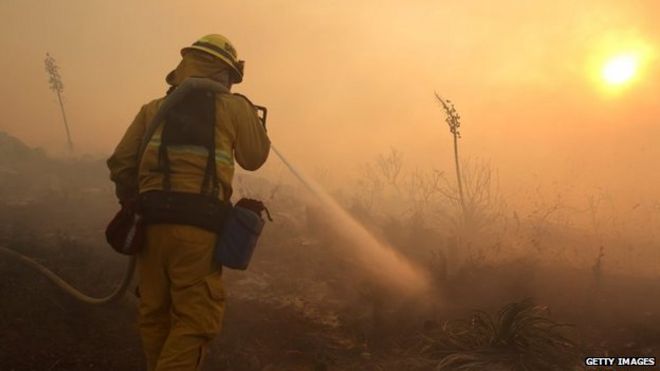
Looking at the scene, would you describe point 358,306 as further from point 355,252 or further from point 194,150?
point 194,150

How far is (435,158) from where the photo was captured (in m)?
23.9

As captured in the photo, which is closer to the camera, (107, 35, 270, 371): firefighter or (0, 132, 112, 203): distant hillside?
(107, 35, 270, 371): firefighter

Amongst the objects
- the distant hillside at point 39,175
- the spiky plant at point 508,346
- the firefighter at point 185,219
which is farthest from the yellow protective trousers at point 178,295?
the distant hillside at point 39,175

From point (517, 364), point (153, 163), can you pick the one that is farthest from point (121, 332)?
point (517, 364)

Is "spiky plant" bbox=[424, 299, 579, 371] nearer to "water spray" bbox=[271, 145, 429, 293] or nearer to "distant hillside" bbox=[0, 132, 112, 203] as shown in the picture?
"water spray" bbox=[271, 145, 429, 293]

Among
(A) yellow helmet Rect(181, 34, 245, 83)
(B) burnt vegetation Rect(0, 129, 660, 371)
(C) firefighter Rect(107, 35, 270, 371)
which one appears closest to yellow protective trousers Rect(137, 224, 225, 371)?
(C) firefighter Rect(107, 35, 270, 371)

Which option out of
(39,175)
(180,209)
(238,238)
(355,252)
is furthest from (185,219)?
(39,175)

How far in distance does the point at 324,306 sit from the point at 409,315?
3.05ft

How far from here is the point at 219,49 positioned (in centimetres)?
297

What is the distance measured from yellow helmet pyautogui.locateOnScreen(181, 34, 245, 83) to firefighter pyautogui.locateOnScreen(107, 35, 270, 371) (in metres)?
0.29

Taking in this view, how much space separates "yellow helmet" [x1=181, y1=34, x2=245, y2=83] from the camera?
295 cm

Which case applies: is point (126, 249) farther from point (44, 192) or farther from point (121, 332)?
point (44, 192)

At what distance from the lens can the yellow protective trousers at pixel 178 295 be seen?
2475 millimetres

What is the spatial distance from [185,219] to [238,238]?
0.30 m
